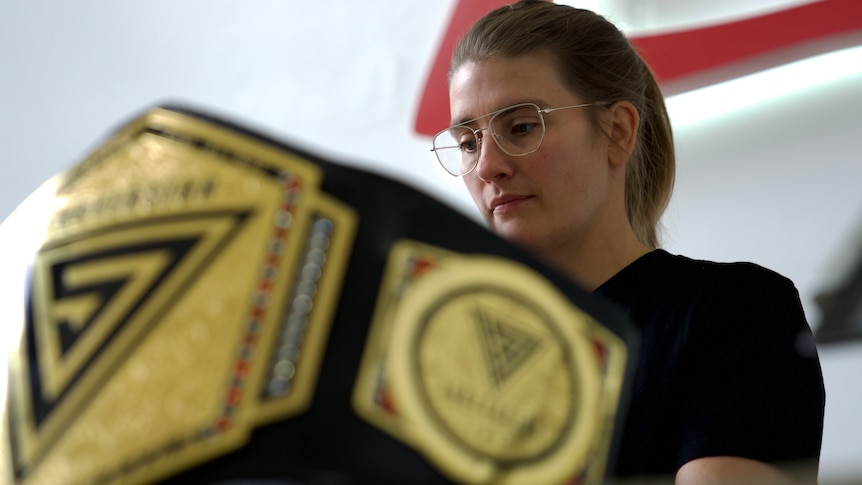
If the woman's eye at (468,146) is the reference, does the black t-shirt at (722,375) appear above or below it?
below

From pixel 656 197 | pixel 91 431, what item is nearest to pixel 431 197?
pixel 91 431

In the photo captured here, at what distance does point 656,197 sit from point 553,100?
0.19 metres

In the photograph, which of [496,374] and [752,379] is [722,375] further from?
[496,374]

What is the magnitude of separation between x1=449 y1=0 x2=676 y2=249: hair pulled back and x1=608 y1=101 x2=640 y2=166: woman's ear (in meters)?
0.01

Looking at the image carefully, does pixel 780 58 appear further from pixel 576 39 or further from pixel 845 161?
pixel 576 39

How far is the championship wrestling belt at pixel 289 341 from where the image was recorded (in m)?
0.32

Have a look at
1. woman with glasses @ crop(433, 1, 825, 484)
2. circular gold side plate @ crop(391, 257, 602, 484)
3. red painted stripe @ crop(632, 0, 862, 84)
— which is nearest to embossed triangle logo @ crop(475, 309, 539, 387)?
circular gold side plate @ crop(391, 257, 602, 484)

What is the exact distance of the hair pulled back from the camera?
90 cm

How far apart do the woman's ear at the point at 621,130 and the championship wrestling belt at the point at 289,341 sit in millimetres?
581

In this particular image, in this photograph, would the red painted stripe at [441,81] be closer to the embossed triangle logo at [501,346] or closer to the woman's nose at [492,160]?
the woman's nose at [492,160]

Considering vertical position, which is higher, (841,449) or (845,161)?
(845,161)

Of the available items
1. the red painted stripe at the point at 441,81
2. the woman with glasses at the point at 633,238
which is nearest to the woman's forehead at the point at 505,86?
the woman with glasses at the point at 633,238

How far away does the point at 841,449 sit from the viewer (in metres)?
1.31

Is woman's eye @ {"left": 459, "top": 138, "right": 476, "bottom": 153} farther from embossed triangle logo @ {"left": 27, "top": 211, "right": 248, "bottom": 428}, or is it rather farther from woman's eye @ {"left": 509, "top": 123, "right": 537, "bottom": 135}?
embossed triangle logo @ {"left": 27, "top": 211, "right": 248, "bottom": 428}
